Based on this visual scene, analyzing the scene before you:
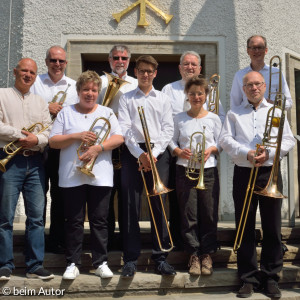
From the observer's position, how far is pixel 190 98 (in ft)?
14.3

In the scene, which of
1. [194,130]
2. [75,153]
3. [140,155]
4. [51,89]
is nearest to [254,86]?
[194,130]

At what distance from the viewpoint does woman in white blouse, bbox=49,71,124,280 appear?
398cm

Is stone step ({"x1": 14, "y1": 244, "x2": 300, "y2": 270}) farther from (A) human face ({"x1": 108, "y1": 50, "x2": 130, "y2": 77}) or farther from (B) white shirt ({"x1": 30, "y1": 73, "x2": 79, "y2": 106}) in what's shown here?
(A) human face ({"x1": 108, "y1": 50, "x2": 130, "y2": 77})

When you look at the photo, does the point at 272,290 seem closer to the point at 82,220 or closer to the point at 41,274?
the point at 82,220

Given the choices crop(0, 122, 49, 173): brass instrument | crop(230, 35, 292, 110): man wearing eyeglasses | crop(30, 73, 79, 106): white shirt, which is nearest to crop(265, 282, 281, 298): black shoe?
crop(230, 35, 292, 110): man wearing eyeglasses

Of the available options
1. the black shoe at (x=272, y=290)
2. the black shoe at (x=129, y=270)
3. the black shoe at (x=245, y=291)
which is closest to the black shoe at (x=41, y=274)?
the black shoe at (x=129, y=270)

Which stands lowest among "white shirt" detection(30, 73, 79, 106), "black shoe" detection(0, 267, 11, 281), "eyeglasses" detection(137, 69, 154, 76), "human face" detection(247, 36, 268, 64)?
"black shoe" detection(0, 267, 11, 281)

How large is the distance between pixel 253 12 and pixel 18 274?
17.3 ft

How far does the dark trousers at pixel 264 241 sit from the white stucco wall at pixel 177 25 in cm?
269

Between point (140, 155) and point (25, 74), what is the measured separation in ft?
4.40

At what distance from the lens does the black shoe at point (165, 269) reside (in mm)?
4023

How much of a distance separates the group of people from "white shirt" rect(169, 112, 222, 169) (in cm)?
1

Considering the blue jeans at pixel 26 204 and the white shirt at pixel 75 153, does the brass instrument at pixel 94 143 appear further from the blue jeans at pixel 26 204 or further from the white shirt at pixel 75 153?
the blue jeans at pixel 26 204

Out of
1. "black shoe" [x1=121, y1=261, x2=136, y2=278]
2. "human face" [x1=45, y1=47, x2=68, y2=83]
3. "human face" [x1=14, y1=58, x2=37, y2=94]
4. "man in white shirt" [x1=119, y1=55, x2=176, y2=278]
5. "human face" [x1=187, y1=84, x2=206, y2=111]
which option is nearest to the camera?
"black shoe" [x1=121, y1=261, x2=136, y2=278]
